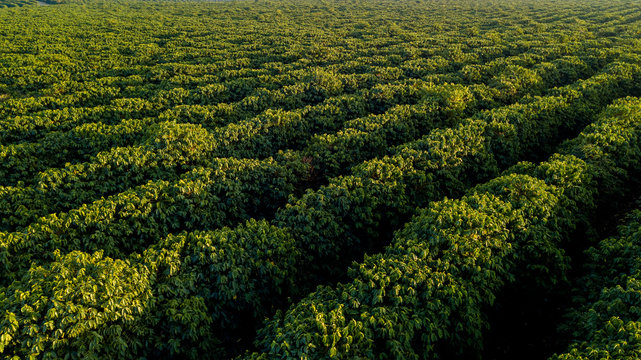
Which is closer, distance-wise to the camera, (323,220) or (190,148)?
(323,220)

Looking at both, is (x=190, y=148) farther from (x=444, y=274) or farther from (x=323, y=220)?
(x=444, y=274)

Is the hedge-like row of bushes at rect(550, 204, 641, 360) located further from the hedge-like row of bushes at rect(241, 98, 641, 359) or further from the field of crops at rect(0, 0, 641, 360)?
the hedge-like row of bushes at rect(241, 98, 641, 359)

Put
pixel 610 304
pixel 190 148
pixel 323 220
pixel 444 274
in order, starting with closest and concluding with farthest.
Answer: pixel 610 304 < pixel 444 274 < pixel 323 220 < pixel 190 148

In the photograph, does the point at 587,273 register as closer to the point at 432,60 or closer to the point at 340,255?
the point at 340,255

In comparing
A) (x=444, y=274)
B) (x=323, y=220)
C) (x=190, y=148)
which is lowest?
(x=323, y=220)

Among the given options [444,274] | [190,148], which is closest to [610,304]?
[444,274]

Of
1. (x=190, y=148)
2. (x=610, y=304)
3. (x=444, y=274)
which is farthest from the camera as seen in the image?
(x=190, y=148)

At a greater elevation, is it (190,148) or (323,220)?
(190,148)

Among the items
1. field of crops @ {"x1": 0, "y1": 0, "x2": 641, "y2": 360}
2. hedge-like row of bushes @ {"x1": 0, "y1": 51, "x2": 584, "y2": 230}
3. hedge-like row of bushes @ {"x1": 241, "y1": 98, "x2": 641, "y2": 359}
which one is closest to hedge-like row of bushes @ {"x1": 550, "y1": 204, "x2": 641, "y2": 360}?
field of crops @ {"x1": 0, "y1": 0, "x2": 641, "y2": 360}

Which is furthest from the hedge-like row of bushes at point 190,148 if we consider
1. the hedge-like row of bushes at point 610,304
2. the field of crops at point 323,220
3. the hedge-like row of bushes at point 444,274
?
the hedge-like row of bushes at point 610,304
